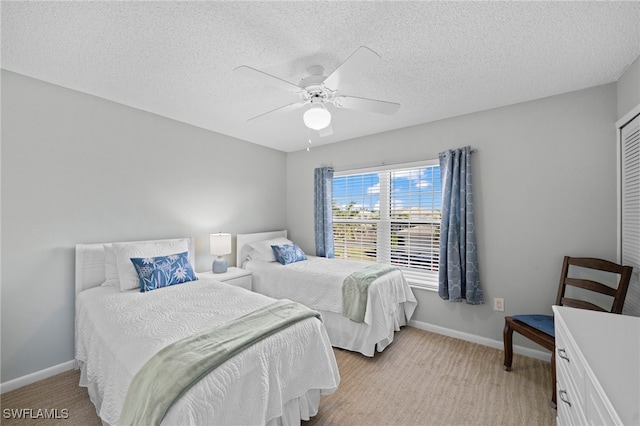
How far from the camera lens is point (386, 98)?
259 cm

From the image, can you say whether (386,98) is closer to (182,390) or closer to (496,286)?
(496,286)

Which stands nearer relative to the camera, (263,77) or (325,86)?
(263,77)

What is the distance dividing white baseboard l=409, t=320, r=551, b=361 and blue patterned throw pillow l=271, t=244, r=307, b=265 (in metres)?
1.68

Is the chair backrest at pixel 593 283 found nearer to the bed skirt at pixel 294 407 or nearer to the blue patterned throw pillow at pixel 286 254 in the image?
the bed skirt at pixel 294 407

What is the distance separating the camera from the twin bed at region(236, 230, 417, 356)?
2670 millimetres

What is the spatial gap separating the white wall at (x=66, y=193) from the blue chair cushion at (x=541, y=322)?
348 cm

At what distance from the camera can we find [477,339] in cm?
292

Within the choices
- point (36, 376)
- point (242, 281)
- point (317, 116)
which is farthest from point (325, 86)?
point (36, 376)

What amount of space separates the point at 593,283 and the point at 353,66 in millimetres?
→ 2495

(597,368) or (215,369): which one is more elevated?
(597,368)

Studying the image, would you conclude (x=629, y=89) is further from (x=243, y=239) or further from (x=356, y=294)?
(x=243, y=239)

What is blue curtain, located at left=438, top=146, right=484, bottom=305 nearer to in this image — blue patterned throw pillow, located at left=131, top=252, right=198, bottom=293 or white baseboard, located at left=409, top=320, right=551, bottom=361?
white baseboard, located at left=409, top=320, right=551, bottom=361

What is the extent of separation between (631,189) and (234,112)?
11.7 ft

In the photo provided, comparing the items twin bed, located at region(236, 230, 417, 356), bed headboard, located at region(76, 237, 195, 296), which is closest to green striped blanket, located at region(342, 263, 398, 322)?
twin bed, located at region(236, 230, 417, 356)
